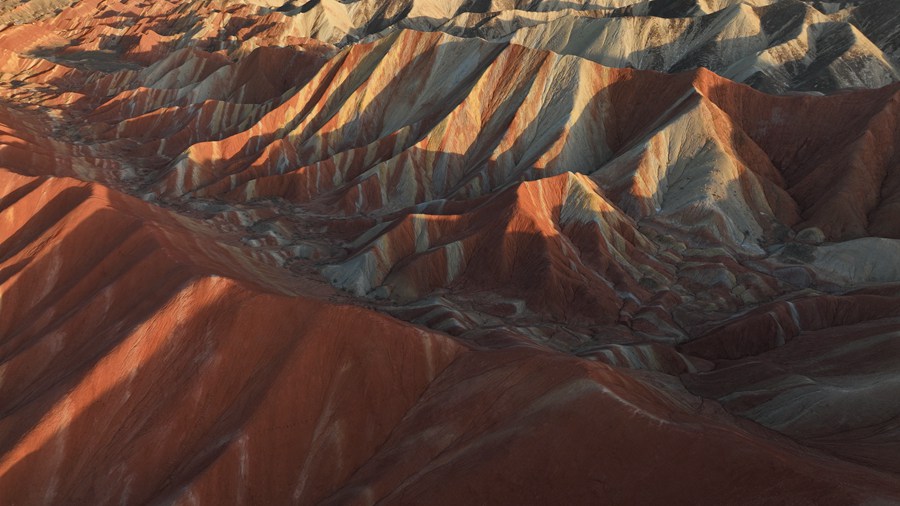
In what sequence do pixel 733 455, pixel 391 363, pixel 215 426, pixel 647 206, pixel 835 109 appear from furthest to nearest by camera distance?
pixel 835 109 < pixel 647 206 < pixel 391 363 < pixel 215 426 < pixel 733 455

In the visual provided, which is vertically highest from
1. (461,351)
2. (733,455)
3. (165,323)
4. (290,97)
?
(733,455)

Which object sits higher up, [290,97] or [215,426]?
[215,426]

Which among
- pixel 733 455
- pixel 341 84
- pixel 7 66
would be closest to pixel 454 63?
pixel 341 84

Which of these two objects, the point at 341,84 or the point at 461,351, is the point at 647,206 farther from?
the point at 341,84

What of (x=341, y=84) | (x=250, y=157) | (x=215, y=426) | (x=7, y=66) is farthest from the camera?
(x=7, y=66)

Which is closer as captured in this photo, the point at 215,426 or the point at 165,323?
the point at 215,426

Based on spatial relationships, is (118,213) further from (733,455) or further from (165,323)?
(733,455)
